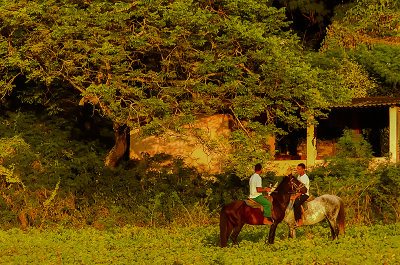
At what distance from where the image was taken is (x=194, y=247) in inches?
653

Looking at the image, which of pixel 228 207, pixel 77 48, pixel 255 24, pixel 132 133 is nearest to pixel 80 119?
pixel 132 133

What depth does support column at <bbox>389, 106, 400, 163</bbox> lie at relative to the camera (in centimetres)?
2677

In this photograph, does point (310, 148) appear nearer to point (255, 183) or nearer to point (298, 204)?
Result: point (298, 204)

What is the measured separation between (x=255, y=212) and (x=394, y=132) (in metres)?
12.5

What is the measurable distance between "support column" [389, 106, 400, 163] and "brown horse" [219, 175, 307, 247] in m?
11.8

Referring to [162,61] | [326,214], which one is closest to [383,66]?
[162,61]

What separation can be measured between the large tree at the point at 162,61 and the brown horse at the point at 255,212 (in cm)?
602

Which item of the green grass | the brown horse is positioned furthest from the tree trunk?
the brown horse

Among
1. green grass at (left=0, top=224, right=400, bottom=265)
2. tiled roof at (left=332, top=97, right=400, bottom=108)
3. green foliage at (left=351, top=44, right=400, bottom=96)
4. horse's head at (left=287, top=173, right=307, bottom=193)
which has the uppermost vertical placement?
green foliage at (left=351, top=44, right=400, bottom=96)

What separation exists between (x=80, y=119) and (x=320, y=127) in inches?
402

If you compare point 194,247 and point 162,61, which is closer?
point 194,247

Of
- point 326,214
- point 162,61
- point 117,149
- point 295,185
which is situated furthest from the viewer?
point 117,149

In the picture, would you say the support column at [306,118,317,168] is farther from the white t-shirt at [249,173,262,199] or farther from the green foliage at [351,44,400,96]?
the white t-shirt at [249,173,262,199]

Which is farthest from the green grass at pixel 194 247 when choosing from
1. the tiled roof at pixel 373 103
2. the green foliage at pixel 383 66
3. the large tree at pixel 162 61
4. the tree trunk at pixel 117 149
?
the green foliage at pixel 383 66
